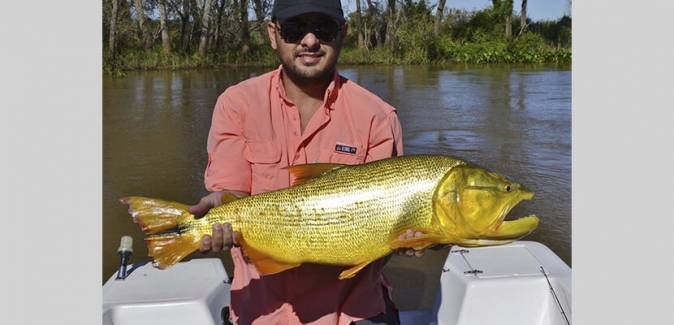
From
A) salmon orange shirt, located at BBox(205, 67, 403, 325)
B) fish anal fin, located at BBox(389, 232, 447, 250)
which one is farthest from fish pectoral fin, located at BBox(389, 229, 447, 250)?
salmon orange shirt, located at BBox(205, 67, 403, 325)

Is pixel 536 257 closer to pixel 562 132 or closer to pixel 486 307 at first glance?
pixel 486 307

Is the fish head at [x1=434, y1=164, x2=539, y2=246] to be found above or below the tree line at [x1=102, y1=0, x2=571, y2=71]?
below

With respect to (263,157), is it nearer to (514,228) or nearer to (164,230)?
(164,230)

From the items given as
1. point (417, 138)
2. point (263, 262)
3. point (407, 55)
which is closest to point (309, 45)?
point (263, 262)

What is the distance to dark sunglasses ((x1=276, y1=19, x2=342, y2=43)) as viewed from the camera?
2.80 meters

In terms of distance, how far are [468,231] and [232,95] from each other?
1.15 m

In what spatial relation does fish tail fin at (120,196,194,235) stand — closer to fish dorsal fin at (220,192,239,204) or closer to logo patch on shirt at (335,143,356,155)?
fish dorsal fin at (220,192,239,204)

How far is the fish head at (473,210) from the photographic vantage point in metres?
2.55

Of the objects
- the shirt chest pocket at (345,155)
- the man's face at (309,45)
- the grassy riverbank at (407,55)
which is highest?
the grassy riverbank at (407,55)

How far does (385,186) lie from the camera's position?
8.48 ft

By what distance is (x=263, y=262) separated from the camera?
2.66 m

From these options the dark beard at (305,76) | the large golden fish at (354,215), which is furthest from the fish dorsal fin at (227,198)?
the dark beard at (305,76)

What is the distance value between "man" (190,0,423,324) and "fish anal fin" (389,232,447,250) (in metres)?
0.38

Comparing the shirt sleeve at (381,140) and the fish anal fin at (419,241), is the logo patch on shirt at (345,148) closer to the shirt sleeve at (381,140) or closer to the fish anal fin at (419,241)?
the shirt sleeve at (381,140)
